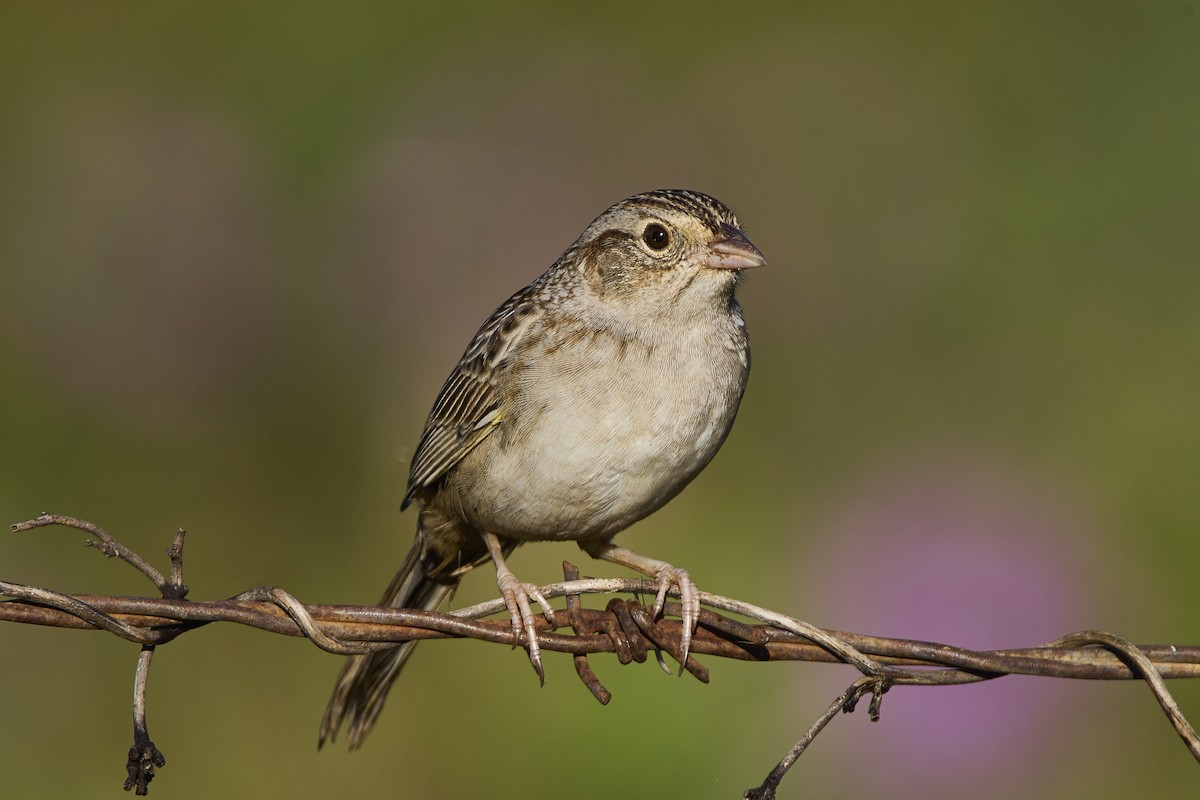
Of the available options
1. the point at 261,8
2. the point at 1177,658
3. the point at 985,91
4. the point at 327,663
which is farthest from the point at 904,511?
the point at 261,8

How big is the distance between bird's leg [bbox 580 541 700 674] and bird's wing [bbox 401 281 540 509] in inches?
29.9

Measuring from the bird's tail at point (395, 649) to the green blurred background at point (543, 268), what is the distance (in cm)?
118

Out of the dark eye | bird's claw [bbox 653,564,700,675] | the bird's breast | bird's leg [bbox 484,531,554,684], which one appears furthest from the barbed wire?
the dark eye

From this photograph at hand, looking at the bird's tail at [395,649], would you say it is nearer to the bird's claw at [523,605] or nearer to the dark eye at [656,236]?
the bird's claw at [523,605]

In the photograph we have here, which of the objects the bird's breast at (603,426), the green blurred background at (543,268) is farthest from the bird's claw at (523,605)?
the green blurred background at (543,268)

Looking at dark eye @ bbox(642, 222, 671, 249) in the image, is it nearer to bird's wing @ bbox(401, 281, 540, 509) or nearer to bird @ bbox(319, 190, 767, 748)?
bird @ bbox(319, 190, 767, 748)

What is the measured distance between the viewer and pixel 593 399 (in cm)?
454

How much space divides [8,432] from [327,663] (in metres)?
2.22

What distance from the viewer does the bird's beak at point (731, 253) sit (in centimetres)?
480

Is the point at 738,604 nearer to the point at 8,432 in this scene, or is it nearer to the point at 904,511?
the point at 904,511

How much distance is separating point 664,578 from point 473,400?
3.32 feet

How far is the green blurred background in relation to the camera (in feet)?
20.7

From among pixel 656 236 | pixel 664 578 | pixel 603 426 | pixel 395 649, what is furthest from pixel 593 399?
pixel 395 649

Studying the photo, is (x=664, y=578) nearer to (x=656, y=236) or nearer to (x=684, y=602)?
(x=684, y=602)
